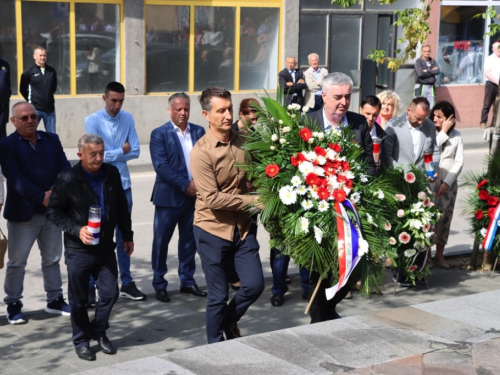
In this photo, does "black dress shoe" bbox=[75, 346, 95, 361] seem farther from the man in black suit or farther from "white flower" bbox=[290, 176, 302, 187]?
"white flower" bbox=[290, 176, 302, 187]

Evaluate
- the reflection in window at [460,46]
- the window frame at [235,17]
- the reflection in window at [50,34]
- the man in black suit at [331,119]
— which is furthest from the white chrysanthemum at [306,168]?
the reflection in window at [460,46]

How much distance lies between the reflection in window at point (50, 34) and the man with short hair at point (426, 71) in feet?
26.4

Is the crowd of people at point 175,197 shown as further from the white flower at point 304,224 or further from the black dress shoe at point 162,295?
the white flower at point 304,224

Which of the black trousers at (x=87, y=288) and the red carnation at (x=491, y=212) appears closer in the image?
the black trousers at (x=87, y=288)

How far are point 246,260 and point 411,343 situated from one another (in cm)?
132

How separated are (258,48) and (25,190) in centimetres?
1282

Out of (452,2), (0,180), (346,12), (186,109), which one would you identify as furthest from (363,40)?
(0,180)

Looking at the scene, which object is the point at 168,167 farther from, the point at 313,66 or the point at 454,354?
the point at 313,66

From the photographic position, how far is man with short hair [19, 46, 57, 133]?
14.7m

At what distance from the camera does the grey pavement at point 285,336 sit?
523 cm

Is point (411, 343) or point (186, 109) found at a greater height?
point (186, 109)

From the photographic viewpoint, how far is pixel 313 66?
18.8m

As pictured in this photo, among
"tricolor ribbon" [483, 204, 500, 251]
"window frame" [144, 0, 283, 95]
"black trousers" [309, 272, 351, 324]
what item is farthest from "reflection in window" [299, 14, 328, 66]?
"black trousers" [309, 272, 351, 324]

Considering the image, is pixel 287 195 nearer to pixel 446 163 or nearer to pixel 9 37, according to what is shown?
pixel 446 163
